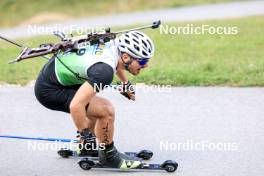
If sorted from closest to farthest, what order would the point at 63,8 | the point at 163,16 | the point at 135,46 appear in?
the point at 135,46, the point at 163,16, the point at 63,8

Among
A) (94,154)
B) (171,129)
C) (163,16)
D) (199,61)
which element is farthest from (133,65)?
(163,16)

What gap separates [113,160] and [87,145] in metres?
0.39

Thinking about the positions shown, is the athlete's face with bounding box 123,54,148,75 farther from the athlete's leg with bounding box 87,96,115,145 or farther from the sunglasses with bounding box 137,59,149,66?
the athlete's leg with bounding box 87,96,115,145

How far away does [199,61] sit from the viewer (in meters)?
13.1

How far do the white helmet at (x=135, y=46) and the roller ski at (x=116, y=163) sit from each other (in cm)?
96

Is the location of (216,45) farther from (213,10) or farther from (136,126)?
(213,10)

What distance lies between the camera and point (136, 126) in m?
9.23

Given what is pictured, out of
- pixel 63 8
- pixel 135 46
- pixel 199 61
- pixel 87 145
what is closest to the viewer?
pixel 135 46

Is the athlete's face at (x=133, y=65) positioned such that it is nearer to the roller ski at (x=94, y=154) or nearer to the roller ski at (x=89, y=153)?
the roller ski at (x=89, y=153)

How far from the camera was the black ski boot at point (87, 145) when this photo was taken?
22.7ft

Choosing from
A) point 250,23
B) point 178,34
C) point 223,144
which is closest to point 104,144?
point 223,144

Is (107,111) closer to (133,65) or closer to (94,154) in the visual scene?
(133,65)

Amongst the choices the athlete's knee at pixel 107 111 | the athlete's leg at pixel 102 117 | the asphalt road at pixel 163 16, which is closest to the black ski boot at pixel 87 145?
the athlete's leg at pixel 102 117

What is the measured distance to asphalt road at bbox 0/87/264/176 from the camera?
7637mm
